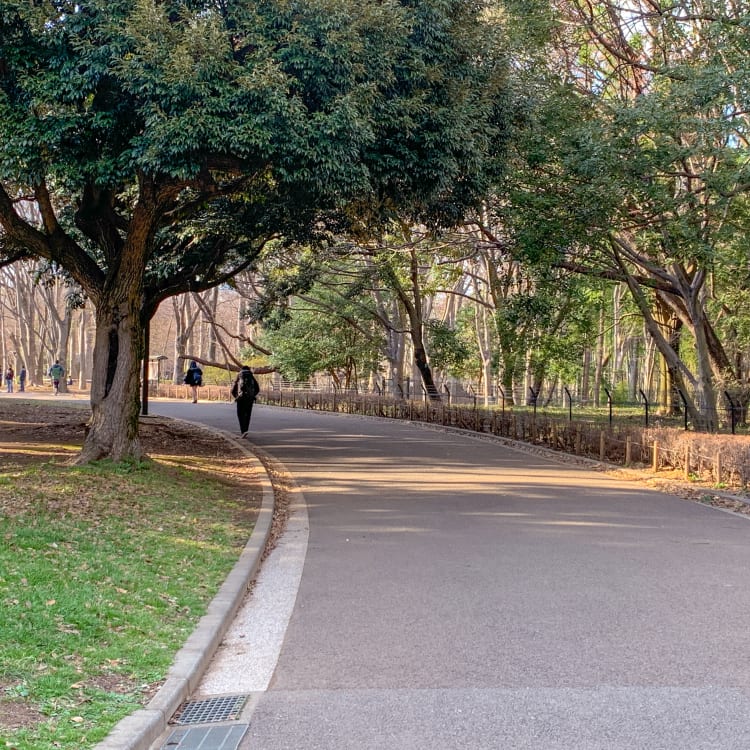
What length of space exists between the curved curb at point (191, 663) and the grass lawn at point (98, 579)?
0.07m

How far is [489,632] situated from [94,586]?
3.00 metres

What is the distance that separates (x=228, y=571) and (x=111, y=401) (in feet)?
21.9

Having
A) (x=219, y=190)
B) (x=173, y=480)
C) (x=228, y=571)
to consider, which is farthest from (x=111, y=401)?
(x=228, y=571)

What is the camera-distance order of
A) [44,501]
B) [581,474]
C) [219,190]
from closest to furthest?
[44,501] → [219,190] → [581,474]

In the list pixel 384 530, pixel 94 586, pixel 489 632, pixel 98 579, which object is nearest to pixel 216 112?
pixel 384 530

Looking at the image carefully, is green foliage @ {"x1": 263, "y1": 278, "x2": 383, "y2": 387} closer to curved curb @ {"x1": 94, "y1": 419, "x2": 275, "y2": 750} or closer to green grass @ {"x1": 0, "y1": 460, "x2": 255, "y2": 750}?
green grass @ {"x1": 0, "y1": 460, "x2": 255, "y2": 750}

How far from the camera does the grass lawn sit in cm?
444

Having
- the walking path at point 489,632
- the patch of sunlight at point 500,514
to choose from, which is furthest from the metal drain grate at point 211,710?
Answer: the patch of sunlight at point 500,514

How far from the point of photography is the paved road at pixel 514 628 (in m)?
4.39

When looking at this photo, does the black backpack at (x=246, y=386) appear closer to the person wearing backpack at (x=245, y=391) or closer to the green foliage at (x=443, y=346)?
the person wearing backpack at (x=245, y=391)

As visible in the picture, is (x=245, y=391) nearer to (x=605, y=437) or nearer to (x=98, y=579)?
(x=605, y=437)

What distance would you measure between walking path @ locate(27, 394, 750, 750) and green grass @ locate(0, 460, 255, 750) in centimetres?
42

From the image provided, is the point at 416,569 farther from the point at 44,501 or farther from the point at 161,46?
the point at 161,46

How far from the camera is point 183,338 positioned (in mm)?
49844
